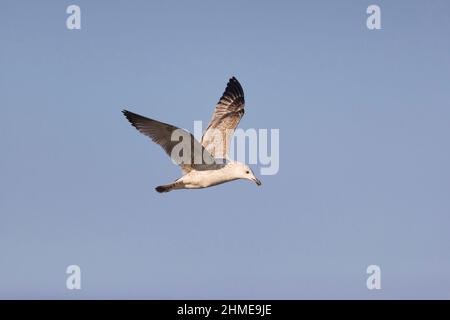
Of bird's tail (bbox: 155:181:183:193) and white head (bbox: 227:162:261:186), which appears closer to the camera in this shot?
white head (bbox: 227:162:261:186)

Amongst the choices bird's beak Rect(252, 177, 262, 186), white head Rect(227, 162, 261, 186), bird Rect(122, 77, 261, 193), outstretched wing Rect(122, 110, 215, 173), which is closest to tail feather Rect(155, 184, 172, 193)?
bird Rect(122, 77, 261, 193)

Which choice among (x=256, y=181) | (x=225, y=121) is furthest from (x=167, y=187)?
(x=225, y=121)

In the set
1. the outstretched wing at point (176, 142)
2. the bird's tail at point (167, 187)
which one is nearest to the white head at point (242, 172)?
the outstretched wing at point (176, 142)

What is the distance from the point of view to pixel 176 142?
10984 mm

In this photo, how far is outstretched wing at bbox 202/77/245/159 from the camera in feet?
40.2

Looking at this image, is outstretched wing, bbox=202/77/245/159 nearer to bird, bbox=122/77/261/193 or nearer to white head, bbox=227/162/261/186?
bird, bbox=122/77/261/193

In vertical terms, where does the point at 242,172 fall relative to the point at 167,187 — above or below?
above

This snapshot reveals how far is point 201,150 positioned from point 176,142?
472 mm

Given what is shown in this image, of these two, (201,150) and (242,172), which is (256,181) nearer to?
(242,172)
